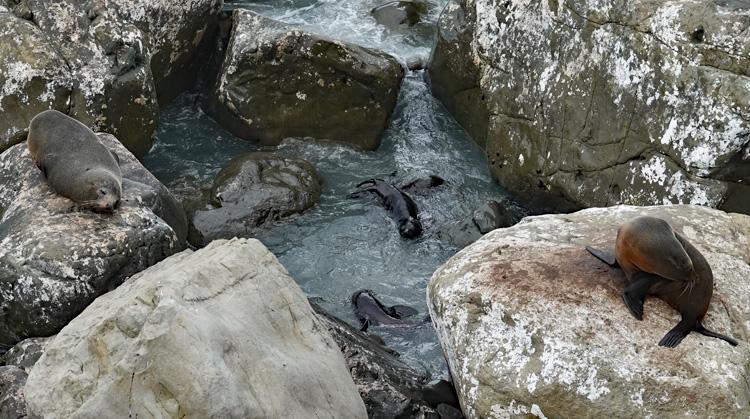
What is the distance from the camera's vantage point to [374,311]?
793cm

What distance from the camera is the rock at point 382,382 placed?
5.86m

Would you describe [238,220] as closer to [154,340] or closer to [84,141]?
[84,141]

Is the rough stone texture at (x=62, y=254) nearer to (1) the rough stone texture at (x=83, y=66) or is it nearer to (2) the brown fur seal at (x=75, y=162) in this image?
(2) the brown fur seal at (x=75, y=162)

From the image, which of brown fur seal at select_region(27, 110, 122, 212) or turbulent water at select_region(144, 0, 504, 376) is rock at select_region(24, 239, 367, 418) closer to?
brown fur seal at select_region(27, 110, 122, 212)

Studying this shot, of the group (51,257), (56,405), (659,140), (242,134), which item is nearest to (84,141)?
(51,257)

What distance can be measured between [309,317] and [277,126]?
5519 mm

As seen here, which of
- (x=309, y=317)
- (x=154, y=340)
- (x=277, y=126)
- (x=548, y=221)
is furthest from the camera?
(x=277, y=126)

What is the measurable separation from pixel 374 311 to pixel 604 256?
2613mm

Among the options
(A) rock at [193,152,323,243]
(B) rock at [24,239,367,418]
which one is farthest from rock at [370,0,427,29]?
(B) rock at [24,239,367,418]

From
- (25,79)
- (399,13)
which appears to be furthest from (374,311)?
(399,13)

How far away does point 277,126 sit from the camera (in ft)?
34.5

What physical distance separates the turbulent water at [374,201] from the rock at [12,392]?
2894mm

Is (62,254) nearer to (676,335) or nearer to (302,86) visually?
(676,335)

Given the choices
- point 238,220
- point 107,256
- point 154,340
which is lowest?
point 238,220
